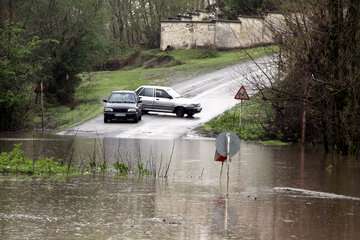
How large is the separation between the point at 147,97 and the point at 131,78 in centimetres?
1406

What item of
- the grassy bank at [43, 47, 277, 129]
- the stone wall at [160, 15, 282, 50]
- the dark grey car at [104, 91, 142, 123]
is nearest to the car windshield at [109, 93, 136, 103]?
the dark grey car at [104, 91, 142, 123]

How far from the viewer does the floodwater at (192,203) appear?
12.8 metres

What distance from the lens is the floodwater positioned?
42.1 feet

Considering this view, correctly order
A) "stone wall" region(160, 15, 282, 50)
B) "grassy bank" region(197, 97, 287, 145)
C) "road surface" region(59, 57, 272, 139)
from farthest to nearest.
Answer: "stone wall" region(160, 15, 282, 50)
"road surface" region(59, 57, 272, 139)
"grassy bank" region(197, 97, 287, 145)

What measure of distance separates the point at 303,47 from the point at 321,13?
4.41ft

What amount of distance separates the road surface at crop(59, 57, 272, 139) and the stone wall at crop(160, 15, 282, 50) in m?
7.86

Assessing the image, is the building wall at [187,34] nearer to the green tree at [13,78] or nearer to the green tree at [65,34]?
the green tree at [65,34]

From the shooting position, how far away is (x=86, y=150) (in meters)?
28.2

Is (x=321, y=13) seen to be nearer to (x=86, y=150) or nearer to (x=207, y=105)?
(x=86, y=150)

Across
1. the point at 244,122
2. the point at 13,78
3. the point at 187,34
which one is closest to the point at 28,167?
the point at 13,78

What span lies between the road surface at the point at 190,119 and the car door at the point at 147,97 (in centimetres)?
60

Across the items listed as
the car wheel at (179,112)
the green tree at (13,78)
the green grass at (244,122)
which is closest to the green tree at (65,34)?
the car wheel at (179,112)

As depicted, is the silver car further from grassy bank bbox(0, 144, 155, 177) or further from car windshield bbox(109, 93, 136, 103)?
grassy bank bbox(0, 144, 155, 177)

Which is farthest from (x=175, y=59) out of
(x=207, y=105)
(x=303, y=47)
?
(x=303, y=47)
